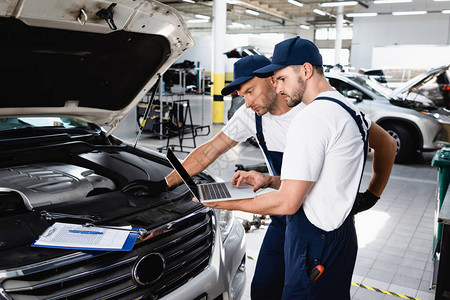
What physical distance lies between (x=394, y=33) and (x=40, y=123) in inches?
762

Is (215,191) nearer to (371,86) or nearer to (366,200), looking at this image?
(366,200)

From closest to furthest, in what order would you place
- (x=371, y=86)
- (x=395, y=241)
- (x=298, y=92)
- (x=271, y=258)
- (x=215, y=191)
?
1. (x=298, y=92)
2. (x=215, y=191)
3. (x=271, y=258)
4. (x=395, y=241)
5. (x=371, y=86)

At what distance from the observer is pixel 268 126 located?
7.34 feet

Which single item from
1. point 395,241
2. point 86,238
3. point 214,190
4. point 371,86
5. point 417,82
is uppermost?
point 417,82

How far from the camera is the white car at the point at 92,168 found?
1.52 metres

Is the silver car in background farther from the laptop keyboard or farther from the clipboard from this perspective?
the clipboard

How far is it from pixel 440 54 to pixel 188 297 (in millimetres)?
17643

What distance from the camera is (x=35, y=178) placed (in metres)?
2.30

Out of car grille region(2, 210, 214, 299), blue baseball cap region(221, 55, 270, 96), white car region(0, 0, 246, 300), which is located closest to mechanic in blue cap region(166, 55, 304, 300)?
blue baseball cap region(221, 55, 270, 96)

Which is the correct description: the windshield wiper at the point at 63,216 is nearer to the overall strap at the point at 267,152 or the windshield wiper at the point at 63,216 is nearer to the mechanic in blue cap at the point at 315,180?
the mechanic in blue cap at the point at 315,180

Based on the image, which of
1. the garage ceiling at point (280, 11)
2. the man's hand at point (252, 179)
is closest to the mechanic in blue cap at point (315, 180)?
the man's hand at point (252, 179)

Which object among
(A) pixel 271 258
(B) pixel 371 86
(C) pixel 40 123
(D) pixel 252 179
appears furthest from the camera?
(B) pixel 371 86

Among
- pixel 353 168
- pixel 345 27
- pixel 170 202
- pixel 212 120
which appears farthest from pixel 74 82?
pixel 345 27

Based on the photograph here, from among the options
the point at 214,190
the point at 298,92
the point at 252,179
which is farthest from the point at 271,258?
the point at 298,92
